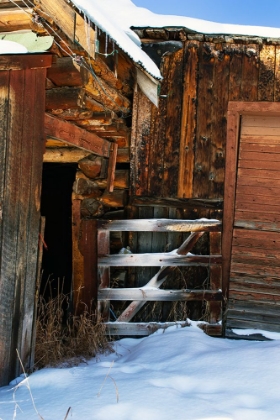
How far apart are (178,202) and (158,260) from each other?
0.80 m

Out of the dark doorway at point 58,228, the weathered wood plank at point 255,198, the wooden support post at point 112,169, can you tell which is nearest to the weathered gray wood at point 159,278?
the weathered wood plank at point 255,198

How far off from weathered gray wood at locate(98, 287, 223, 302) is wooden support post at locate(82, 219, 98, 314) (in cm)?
30

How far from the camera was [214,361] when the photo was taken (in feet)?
14.5

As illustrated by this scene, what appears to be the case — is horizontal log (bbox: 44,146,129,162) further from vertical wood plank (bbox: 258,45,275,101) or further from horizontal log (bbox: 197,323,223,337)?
horizontal log (bbox: 197,323,223,337)

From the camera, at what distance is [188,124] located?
6297 millimetres

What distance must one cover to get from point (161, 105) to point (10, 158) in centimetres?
264

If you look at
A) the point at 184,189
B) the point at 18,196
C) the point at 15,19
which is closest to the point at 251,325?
the point at 184,189

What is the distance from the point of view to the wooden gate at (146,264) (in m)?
5.95

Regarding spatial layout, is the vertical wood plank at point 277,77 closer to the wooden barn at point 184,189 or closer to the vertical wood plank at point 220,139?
the wooden barn at point 184,189

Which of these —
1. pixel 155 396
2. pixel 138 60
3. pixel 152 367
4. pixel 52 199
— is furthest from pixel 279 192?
pixel 52 199

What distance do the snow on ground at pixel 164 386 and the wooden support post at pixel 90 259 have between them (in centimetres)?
130

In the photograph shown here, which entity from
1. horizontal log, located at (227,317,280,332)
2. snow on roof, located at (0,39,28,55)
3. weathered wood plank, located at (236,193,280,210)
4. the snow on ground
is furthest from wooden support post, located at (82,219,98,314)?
snow on roof, located at (0,39,28,55)

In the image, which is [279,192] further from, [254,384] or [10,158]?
[10,158]

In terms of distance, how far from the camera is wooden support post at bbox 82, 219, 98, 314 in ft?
20.5
